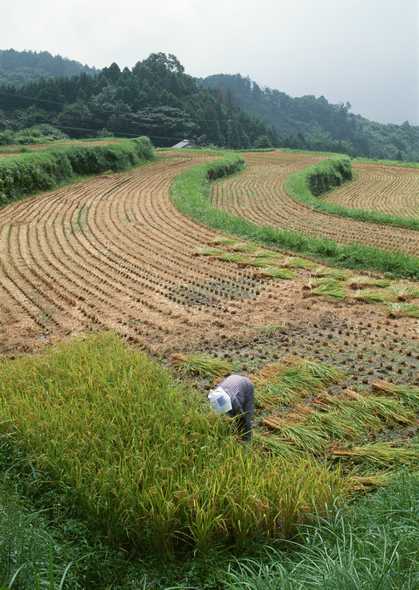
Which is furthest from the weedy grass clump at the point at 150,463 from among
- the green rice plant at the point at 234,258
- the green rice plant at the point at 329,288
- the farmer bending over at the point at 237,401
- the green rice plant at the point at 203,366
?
the green rice plant at the point at 234,258

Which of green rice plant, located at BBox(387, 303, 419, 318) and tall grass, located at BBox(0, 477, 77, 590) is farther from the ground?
tall grass, located at BBox(0, 477, 77, 590)

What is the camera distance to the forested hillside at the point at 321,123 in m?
76.1

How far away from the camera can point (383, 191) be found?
22844mm

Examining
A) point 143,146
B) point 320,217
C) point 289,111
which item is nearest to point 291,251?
point 320,217

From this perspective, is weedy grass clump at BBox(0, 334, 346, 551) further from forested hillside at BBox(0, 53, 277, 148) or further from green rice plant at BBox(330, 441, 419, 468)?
forested hillside at BBox(0, 53, 277, 148)

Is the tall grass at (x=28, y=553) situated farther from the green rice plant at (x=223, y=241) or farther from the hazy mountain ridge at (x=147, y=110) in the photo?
the hazy mountain ridge at (x=147, y=110)

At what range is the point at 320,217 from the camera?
14883 millimetres

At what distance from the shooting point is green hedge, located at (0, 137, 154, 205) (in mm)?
16438

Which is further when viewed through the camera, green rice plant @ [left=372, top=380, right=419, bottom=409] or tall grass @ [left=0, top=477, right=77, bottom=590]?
green rice plant @ [left=372, top=380, right=419, bottom=409]

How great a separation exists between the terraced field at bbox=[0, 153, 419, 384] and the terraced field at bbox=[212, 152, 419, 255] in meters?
0.24

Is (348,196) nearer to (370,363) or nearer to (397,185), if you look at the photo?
(397,185)

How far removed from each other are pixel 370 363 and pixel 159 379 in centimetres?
241

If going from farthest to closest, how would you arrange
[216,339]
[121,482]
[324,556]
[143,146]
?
[143,146] → [216,339] → [121,482] → [324,556]

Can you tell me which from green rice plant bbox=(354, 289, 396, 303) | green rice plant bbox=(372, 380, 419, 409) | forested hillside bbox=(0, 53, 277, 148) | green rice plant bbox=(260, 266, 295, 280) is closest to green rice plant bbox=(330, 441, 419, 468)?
green rice plant bbox=(372, 380, 419, 409)
